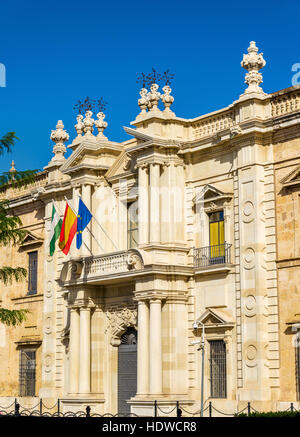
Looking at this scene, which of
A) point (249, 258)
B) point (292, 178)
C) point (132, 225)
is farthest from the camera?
point (132, 225)

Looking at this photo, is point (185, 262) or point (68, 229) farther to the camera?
point (68, 229)

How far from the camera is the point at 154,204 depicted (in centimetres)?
2995

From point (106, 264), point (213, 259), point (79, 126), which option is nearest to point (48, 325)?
point (106, 264)

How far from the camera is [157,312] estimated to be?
2892 centimetres

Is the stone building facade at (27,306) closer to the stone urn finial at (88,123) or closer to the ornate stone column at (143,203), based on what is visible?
the stone urn finial at (88,123)

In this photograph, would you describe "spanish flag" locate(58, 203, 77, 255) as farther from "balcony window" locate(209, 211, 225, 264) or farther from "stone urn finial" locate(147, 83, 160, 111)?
"balcony window" locate(209, 211, 225, 264)

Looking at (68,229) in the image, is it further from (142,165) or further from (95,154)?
(142,165)

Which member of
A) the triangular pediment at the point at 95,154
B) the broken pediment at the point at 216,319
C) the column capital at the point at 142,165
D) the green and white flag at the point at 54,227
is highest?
the triangular pediment at the point at 95,154

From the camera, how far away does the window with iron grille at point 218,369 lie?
2792cm

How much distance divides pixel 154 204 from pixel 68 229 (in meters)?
4.08

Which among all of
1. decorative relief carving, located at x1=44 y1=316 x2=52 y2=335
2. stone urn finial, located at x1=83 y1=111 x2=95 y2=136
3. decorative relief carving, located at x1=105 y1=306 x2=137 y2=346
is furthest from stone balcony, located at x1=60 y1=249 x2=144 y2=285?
stone urn finial, located at x1=83 y1=111 x2=95 y2=136

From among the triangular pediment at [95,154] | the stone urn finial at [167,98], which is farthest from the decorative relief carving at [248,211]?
the triangular pediment at [95,154]

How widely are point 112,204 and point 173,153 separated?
4239mm

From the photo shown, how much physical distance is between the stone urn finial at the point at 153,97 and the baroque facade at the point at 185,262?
0.17ft
